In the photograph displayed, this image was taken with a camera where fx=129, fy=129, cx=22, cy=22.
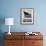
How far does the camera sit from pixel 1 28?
178 inches

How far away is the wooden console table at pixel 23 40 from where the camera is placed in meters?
3.92

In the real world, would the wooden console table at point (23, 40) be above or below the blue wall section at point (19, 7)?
below

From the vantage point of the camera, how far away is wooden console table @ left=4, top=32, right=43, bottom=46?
3.92 meters

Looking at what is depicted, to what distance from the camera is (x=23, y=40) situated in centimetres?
394

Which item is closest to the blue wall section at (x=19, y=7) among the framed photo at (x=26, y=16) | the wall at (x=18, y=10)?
the wall at (x=18, y=10)

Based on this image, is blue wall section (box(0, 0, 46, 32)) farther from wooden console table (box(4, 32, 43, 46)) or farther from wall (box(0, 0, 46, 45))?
wooden console table (box(4, 32, 43, 46))

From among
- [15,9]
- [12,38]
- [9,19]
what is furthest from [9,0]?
[12,38]

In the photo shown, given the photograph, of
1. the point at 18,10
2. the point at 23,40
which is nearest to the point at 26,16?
the point at 18,10

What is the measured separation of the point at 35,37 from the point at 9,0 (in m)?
1.57

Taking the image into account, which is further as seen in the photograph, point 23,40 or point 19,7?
point 19,7

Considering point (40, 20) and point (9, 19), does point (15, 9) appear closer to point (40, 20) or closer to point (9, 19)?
point (9, 19)

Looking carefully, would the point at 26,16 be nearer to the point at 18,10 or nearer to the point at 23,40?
the point at 18,10

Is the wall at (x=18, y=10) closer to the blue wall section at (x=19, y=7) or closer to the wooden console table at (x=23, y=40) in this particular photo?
the blue wall section at (x=19, y=7)

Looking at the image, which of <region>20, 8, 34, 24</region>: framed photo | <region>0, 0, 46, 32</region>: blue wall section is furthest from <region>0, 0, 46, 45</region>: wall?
<region>20, 8, 34, 24</region>: framed photo
